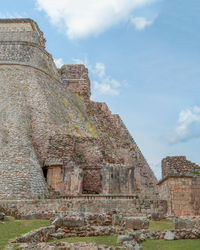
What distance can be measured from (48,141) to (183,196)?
1121cm

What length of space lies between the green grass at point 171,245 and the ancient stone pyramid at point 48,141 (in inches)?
424

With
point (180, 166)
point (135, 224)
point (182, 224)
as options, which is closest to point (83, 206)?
point (180, 166)

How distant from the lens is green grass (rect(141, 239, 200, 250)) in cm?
683

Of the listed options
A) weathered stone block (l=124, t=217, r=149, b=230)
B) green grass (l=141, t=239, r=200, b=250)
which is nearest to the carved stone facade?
weathered stone block (l=124, t=217, r=149, b=230)

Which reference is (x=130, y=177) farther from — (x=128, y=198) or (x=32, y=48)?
(x=32, y=48)

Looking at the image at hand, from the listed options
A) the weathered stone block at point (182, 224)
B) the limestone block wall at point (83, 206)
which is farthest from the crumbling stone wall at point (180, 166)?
the weathered stone block at point (182, 224)

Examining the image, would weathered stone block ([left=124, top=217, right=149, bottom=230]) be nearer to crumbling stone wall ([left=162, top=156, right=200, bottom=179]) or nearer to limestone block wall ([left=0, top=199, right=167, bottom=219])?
limestone block wall ([left=0, top=199, right=167, bottom=219])

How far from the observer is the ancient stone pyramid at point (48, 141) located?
18875 millimetres

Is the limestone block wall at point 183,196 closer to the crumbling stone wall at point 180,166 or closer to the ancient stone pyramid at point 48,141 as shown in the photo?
the crumbling stone wall at point 180,166

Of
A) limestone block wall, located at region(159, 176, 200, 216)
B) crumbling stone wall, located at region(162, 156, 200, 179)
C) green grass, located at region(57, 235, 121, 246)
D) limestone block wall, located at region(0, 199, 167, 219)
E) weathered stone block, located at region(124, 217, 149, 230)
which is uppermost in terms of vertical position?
crumbling stone wall, located at region(162, 156, 200, 179)

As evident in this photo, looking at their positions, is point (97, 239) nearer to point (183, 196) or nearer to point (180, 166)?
point (183, 196)

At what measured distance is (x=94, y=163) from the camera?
2248 cm

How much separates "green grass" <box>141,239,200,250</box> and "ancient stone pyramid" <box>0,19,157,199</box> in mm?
10776

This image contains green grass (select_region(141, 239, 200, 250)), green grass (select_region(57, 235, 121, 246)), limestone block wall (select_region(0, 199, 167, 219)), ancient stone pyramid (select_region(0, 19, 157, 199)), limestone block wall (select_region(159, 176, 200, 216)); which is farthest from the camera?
ancient stone pyramid (select_region(0, 19, 157, 199))
